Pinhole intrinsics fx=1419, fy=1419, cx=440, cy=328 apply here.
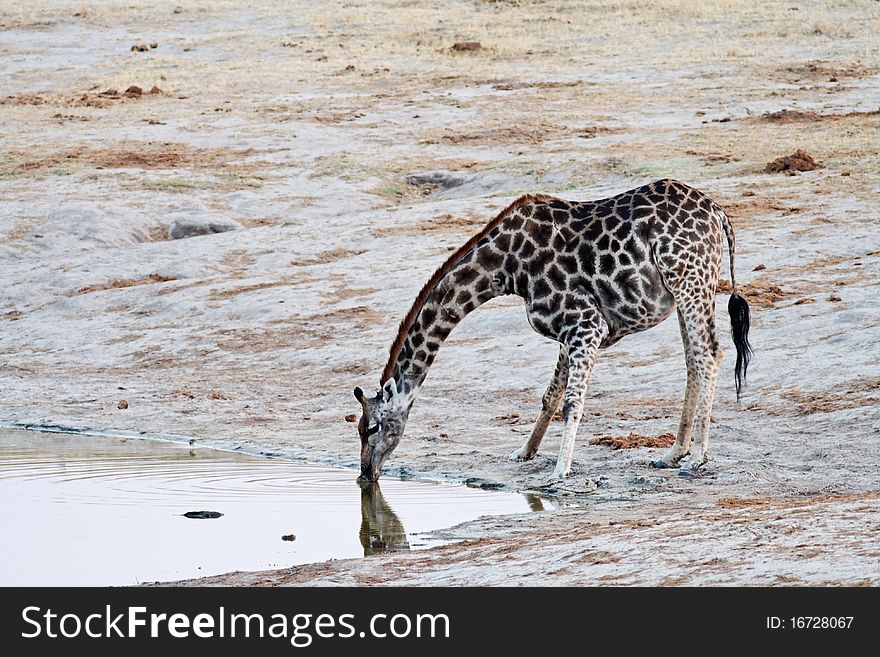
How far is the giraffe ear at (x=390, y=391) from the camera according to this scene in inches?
453

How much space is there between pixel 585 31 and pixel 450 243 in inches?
901

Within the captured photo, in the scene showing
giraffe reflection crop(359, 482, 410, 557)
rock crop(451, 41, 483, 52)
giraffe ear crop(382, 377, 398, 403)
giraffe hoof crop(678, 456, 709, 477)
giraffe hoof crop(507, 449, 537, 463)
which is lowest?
giraffe hoof crop(507, 449, 537, 463)

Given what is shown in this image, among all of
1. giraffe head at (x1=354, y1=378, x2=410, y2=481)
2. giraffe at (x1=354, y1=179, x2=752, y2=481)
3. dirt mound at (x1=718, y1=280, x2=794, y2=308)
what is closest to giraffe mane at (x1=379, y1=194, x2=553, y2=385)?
giraffe at (x1=354, y1=179, x2=752, y2=481)

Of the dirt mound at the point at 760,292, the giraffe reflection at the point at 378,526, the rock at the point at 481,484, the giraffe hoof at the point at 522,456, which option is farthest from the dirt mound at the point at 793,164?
the giraffe reflection at the point at 378,526

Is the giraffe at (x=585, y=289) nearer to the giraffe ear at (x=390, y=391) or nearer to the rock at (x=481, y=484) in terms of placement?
the giraffe ear at (x=390, y=391)

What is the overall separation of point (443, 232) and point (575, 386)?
39.8 ft

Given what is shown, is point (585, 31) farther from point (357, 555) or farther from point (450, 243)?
point (357, 555)

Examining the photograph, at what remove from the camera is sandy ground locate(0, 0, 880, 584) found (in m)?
10.4

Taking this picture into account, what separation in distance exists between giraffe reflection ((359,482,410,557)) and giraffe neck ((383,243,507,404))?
0.98m

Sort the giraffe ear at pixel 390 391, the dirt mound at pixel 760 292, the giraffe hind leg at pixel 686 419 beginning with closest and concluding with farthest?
the giraffe hind leg at pixel 686 419 → the giraffe ear at pixel 390 391 → the dirt mound at pixel 760 292

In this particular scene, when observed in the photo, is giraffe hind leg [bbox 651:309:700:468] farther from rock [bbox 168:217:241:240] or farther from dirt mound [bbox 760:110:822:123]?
dirt mound [bbox 760:110:822:123]

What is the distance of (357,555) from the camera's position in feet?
30.1

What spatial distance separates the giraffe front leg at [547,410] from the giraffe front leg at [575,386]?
0.62 meters

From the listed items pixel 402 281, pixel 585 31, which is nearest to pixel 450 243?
pixel 402 281
